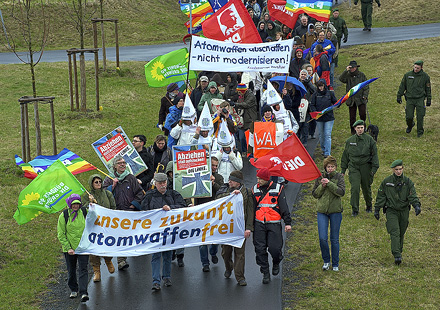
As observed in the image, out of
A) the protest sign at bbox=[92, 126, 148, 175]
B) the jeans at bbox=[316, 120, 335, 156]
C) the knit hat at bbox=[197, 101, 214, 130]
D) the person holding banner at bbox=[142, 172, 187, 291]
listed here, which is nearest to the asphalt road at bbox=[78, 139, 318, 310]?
the person holding banner at bbox=[142, 172, 187, 291]

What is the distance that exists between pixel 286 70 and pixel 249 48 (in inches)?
39.7

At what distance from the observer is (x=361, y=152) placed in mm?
13500

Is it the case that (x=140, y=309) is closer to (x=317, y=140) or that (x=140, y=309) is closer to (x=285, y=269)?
(x=285, y=269)

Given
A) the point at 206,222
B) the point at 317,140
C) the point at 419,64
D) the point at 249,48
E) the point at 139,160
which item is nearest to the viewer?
the point at 206,222

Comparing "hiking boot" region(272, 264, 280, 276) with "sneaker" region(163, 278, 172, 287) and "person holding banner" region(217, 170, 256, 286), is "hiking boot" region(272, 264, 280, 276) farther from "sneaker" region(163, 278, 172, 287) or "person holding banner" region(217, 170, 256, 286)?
"sneaker" region(163, 278, 172, 287)

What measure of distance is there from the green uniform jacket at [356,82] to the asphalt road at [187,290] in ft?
25.3

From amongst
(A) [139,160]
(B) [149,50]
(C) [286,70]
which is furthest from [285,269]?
(B) [149,50]

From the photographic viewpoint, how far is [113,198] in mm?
11398

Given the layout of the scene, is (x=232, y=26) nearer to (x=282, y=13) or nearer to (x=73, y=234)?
(x=282, y=13)

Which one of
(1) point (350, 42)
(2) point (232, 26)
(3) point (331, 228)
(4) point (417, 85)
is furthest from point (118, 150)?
(1) point (350, 42)

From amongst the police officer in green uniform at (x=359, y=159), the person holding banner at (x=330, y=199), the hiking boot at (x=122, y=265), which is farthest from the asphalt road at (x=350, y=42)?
the person holding banner at (x=330, y=199)

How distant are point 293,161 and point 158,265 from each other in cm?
289

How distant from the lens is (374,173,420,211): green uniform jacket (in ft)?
37.6

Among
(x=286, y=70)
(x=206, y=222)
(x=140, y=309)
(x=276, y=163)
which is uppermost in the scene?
(x=286, y=70)
